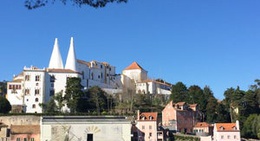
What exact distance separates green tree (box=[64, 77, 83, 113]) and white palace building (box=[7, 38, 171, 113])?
3.92m

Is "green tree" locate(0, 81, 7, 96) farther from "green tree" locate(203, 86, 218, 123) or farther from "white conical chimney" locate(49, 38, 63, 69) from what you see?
"green tree" locate(203, 86, 218, 123)

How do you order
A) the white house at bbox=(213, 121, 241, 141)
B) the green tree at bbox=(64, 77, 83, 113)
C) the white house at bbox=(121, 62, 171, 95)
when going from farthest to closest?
the white house at bbox=(121, 62, 171, 95) < the green tree at bbox=(64, 77, 83, 113) < the white house at bbox=(213, 121, 241, 141)

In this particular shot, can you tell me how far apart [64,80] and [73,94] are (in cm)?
710

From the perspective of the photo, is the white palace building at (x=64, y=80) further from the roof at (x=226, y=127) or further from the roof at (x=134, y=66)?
the roof at (x=226, y=127)

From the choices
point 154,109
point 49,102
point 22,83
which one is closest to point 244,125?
point 154,109

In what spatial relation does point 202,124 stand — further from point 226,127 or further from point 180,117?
point 226,127

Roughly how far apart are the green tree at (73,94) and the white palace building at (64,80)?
392 cm

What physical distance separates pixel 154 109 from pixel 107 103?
8.23m

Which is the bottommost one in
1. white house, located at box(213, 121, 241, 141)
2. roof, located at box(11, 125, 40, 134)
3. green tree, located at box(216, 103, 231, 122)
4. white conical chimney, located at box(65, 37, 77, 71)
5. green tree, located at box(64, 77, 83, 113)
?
white house, located at box(213, 121, 241, 141)

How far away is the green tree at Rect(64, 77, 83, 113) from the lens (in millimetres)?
63969

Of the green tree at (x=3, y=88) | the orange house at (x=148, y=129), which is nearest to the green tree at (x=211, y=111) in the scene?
the orange house at (x=148, y=129)

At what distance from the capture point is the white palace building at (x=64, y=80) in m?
69.5

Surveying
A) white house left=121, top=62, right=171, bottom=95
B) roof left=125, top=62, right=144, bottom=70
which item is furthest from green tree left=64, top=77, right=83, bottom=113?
roof left=125, top=62, right=144, bottom=70

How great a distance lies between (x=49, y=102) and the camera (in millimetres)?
65938
